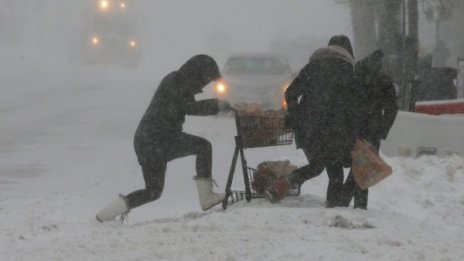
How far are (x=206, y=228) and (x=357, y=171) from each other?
5.65 ft

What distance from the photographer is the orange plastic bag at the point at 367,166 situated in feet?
21.7

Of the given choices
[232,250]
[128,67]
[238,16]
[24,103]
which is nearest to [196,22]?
[238,16]

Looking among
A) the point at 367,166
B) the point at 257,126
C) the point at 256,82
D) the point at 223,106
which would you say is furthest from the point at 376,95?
the point at 256,82

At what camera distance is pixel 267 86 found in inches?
631

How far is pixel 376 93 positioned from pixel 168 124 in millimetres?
1979

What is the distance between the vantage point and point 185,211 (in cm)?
823

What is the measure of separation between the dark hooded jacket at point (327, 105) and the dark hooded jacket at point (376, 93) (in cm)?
11

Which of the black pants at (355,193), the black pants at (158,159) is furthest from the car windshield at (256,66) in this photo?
the black pants at (158,159)

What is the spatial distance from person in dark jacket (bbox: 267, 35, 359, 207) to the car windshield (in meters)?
10.2

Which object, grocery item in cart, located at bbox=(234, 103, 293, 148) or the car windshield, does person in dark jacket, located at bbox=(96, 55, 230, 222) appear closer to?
grocery item in cart, located at bbox=(234, 103, 293, 148)

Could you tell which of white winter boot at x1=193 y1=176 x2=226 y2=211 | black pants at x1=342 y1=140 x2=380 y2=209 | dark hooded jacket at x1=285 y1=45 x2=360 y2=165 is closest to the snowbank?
black pants at x1=342 y1=140 x2=380 y2=209

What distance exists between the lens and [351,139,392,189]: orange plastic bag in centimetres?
663

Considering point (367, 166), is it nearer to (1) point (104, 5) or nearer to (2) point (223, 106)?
(2) point (223, 106)

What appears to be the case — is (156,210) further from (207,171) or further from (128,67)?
(128,67)
